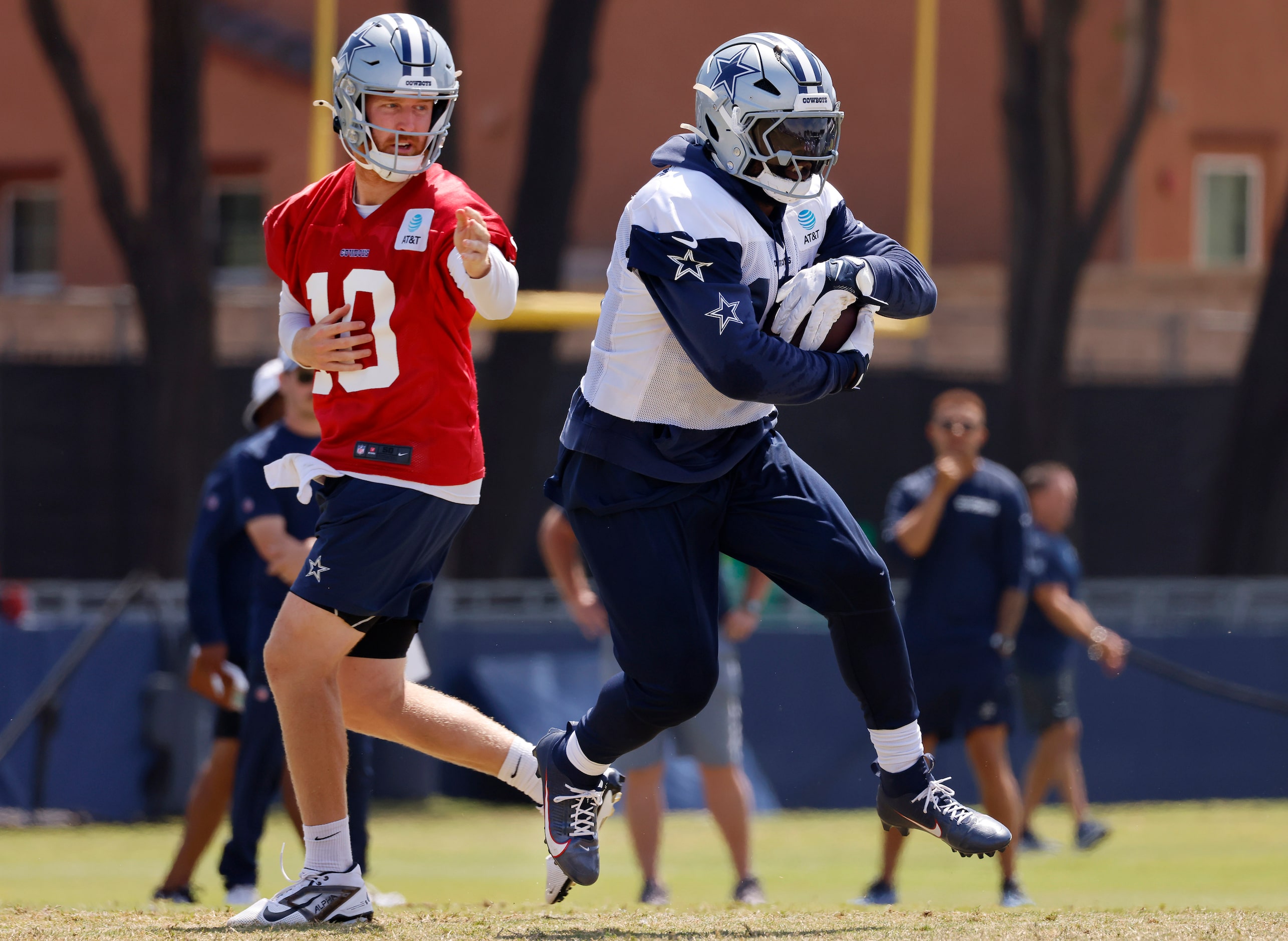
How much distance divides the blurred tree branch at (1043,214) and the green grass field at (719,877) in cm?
422

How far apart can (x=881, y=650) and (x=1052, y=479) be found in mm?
5497

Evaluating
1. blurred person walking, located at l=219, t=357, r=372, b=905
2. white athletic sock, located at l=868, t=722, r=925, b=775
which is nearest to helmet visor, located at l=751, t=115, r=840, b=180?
white athletic sock, located at l=868, t=722, r=925, b=775

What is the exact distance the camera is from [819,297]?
4293mm

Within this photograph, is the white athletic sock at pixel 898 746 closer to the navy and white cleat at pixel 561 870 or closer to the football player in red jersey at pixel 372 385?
the navy and white cleat at pixel 561 870

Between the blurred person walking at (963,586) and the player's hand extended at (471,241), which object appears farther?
the blurred person walking at (963,586)

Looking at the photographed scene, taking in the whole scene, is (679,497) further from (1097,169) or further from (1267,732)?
(1097,169)

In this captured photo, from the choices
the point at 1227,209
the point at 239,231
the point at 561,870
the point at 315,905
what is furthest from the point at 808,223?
the point at 1227,209

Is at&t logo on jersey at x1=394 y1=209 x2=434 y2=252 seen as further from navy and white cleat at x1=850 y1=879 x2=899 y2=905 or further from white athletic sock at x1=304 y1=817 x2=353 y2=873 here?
navy and white cleat at x1=850 y1=879 x2=899 y2=905

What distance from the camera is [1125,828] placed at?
1028 centimetres

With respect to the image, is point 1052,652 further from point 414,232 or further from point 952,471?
point 414,232

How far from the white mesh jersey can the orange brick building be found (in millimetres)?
7540

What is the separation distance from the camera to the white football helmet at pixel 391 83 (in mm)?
4410

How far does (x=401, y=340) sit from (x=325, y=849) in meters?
1.27

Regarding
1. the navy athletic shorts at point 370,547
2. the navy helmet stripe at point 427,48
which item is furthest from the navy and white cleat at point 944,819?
the navy helmet stripe at point 427,48
